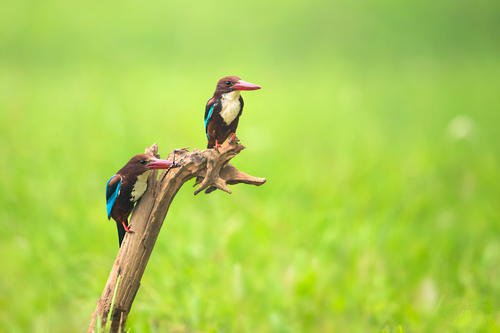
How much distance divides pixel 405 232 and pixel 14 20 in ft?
25.3

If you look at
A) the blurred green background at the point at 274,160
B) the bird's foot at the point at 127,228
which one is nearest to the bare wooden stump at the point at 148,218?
the bird's foot at the point at 127,228

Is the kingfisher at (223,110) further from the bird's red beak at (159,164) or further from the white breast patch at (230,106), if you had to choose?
the bird's red beak at (159,164)

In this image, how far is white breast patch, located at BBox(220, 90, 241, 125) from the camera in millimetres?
2139

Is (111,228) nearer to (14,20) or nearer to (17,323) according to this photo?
(17,323)

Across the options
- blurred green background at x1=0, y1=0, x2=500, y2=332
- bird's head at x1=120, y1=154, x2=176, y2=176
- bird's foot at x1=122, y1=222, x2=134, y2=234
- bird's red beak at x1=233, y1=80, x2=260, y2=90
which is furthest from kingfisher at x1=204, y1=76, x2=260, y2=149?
blurred green background at x1=0, y1=0, x2=500, y2=332

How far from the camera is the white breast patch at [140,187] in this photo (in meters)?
1.99

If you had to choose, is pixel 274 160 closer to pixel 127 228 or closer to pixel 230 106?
pixel 230 106

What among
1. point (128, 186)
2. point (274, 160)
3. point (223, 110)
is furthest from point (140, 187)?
point (274, 160)

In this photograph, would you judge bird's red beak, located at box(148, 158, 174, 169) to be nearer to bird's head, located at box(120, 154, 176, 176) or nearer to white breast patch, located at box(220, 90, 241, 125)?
bird's head, located at box(120, 154, 176, 176)

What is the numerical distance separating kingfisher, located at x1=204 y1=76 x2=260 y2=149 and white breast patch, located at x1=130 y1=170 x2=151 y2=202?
24cm

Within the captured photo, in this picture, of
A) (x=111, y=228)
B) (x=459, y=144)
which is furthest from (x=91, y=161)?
(x=459, y=144)

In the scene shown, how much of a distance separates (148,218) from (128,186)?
11 cm

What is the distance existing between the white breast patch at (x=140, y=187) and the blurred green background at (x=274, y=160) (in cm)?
97

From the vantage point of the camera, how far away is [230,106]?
84.7 inches
